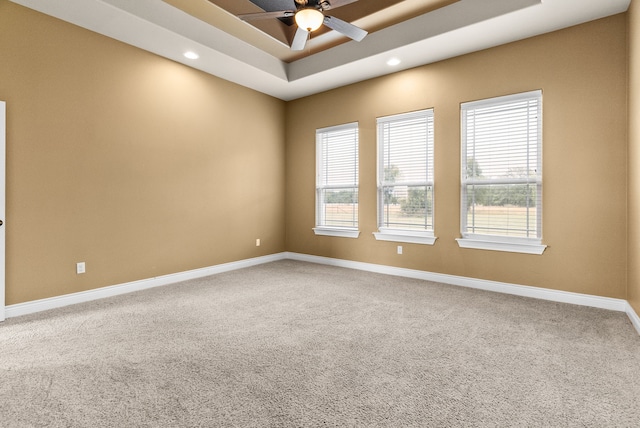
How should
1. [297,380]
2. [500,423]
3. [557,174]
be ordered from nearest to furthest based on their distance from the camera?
[500,423], [297,380], [557,174]

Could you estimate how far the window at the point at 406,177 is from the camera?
459cm

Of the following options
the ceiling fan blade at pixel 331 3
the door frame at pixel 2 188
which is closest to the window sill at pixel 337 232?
the ceiling fan blade at pixel 331 3

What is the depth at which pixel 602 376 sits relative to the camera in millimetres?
2064

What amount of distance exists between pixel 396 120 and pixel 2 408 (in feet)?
15.9

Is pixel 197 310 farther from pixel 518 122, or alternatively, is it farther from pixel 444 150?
pixel 518 122

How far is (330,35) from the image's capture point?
437 cm

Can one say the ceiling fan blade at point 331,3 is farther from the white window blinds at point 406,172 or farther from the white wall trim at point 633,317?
the white wall trim at point 633,317

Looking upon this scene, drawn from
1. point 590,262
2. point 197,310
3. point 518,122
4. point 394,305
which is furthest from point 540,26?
point 197,310

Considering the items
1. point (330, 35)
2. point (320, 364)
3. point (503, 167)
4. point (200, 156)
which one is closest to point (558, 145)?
point (503, 167)

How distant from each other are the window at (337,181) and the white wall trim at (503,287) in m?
0.60

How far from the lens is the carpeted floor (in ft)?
5.57

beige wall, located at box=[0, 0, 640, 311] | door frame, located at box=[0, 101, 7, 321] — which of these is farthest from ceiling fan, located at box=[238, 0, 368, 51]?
door frame, located at box=[0, 101, 7, 321]

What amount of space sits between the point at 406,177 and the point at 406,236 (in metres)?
0.86

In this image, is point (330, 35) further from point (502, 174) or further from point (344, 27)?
point (502, 174)
